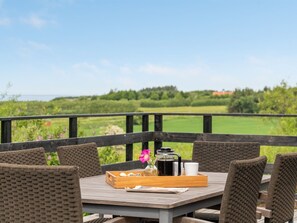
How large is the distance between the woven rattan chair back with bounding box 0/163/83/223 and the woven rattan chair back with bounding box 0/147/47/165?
0.92m

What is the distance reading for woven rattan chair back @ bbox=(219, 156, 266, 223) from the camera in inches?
131

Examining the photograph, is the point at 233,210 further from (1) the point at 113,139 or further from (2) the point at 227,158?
(1) the point at 113,139

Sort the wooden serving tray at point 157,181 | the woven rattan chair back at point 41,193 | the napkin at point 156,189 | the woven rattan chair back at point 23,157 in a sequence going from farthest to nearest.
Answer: the woven rattan chair back at point 23,157 → the wooden serving tray at point 157,181 → the napkin at point 156,189 → the woven rattan chair back at point 41,193

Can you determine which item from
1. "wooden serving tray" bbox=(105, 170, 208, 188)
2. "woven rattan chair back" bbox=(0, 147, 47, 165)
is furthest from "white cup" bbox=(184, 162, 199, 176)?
"woven rattan chair back" bbox=(0, 147, 47, 165)

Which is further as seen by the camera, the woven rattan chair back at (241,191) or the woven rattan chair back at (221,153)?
the woven rattan chair back at (221,153)

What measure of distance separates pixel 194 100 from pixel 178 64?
2717mm

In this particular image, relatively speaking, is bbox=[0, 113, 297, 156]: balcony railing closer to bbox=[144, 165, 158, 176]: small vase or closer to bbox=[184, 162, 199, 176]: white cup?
bbox=[144, 165, 158, 176]: small vase

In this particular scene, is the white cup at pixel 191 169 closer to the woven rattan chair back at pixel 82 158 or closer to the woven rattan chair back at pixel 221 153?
the woven rattan chair back at pixel 82 158

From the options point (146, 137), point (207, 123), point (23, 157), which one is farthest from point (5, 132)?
point (207, 123)

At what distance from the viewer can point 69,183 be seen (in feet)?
9.52

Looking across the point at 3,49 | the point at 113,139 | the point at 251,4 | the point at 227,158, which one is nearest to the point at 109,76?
the point at 3,49

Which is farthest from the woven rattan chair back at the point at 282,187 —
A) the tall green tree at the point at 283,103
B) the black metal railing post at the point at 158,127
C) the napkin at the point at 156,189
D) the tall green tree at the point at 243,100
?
the tall green tree at the point at 243,100

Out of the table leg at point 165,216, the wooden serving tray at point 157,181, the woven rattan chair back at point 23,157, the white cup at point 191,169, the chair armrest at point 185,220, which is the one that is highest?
the woven rattan chair back at point 23,157

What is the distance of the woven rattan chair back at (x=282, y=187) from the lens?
392 cm
